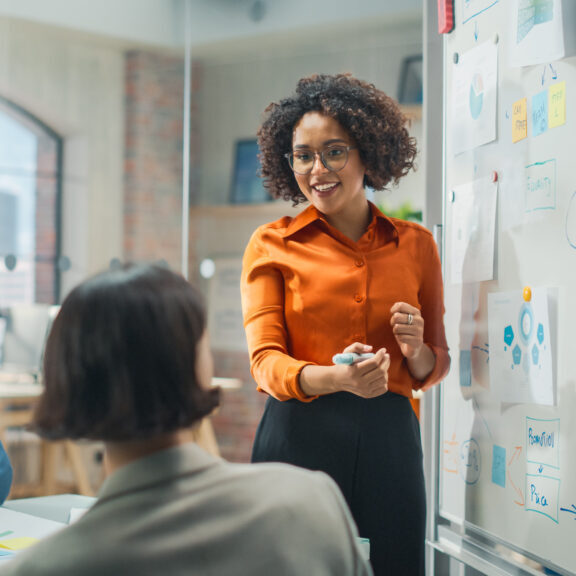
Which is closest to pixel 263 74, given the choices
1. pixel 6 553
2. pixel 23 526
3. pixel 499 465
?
pixel 499 465

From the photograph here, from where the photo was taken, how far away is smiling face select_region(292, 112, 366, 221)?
1.58m

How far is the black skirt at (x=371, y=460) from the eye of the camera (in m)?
1.51

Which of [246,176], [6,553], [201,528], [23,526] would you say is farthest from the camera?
[246,176]

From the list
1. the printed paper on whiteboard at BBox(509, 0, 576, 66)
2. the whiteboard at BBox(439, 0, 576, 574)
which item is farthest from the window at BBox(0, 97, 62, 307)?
the printed paper on whiteboard at BBox(509, 0, 576, 66)

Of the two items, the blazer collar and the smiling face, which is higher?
the smiling face

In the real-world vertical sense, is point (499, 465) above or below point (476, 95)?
below

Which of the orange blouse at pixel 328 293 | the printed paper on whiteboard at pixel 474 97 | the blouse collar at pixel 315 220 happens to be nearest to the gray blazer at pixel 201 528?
the orange blouse at pixel 328 293

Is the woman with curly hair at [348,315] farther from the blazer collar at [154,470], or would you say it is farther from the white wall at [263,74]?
the white wall at [263,74]

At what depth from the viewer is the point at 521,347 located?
5.06 ft

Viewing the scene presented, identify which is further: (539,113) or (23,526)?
(539,113)

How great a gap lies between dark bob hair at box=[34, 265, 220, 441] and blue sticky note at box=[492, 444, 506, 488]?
109cm

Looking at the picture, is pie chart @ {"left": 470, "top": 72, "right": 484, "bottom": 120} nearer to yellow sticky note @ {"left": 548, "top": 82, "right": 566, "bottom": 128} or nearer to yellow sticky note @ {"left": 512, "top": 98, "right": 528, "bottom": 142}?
yellow sticky note @ {"left": 512, "top": 98, "right": 528, "bottom": 142}

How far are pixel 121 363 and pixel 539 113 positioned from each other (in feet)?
3.67

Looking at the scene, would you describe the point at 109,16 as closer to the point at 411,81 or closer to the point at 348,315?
the point at 411,81
